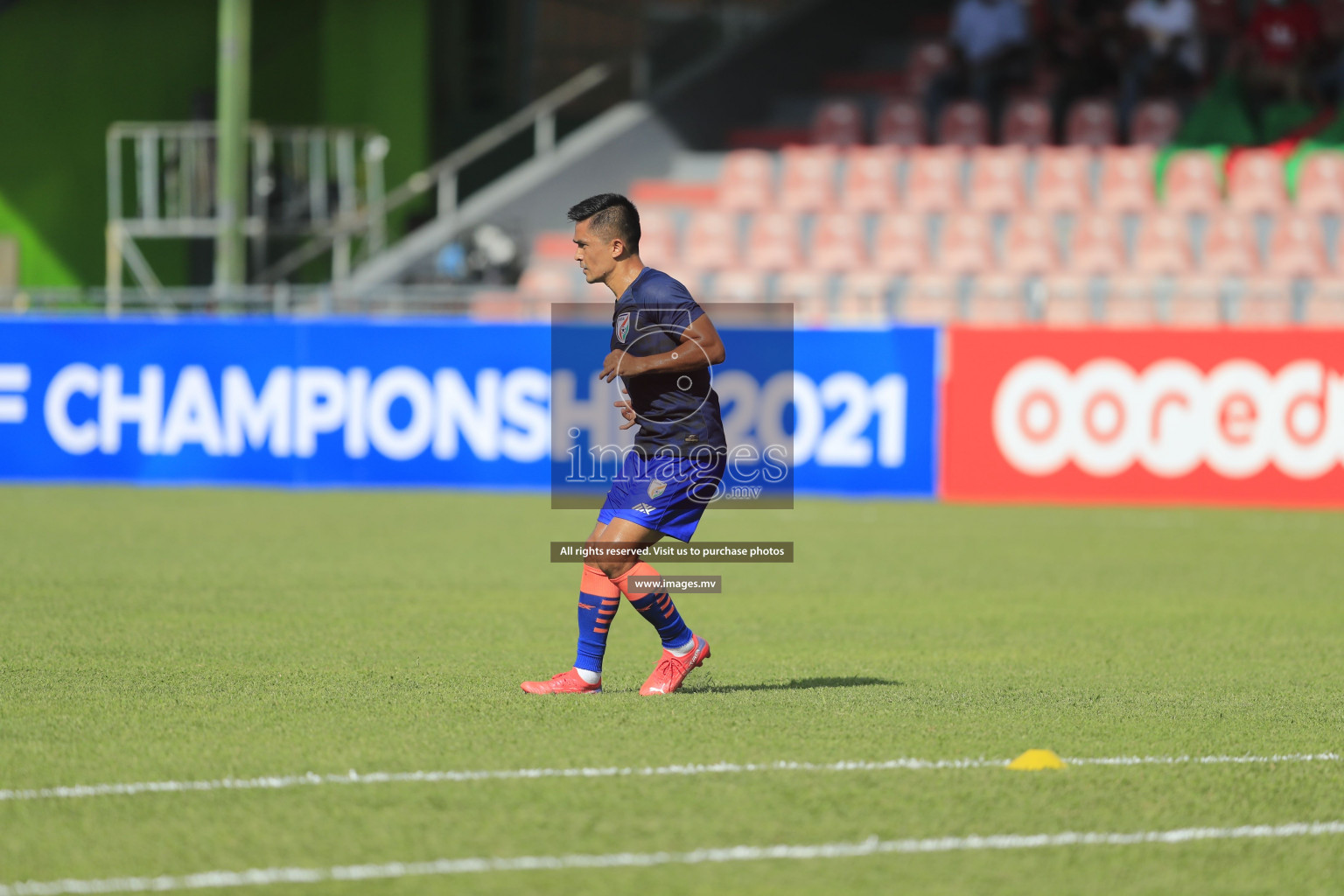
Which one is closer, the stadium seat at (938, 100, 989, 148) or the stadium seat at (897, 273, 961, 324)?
the stadium seat at (897, 273, 961, 324)

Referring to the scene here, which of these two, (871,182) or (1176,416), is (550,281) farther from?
(1176,416)

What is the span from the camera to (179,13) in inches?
983

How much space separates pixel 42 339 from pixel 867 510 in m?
7.69

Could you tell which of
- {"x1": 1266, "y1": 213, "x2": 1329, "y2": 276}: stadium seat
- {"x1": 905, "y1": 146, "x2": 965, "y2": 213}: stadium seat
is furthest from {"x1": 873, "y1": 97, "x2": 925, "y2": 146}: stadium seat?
{"x1": 1266, "y1": 213, "x2": 1329, "y2": 276}: stadium seat

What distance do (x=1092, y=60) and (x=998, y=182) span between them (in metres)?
2.69

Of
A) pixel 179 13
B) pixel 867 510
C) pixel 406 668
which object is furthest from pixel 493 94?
pixel 406 668

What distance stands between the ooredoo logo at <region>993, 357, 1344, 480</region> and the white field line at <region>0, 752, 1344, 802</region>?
937 cm

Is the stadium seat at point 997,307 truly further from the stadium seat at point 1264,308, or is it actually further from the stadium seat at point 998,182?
the stadium seat at point 998,182

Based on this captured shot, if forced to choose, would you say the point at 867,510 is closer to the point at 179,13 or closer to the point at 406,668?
the point at 406,668

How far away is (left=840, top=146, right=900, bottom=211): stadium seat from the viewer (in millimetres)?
21719

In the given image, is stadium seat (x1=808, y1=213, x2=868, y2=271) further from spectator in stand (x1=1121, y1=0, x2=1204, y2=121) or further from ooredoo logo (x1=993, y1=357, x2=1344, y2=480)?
ooredoo logo (x1=993, y1=357, x2=1344, y2=480)

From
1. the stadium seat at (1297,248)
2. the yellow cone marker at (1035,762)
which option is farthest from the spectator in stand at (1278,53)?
the yellow cone marker at (1035,762)

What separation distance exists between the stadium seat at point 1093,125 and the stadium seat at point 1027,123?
339 mm

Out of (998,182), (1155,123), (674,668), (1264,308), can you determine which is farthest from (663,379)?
(1155,123)
